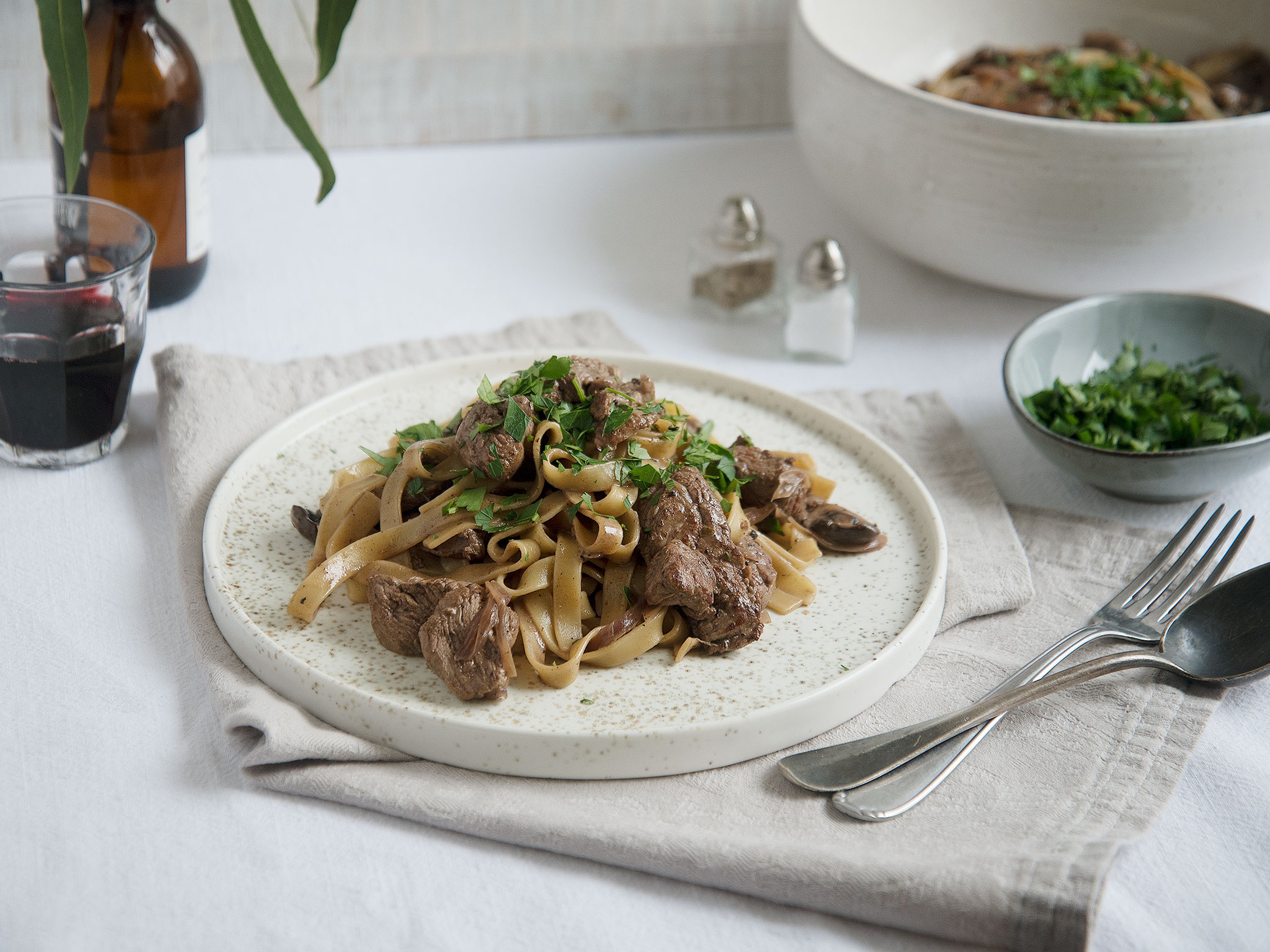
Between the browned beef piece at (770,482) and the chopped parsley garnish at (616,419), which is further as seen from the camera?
the browned beef piece at (770,482)

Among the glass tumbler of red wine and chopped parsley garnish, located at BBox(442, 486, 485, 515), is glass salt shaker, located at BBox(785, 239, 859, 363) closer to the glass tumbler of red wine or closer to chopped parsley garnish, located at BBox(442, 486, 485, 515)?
chopped parsley garnish, located at BBox(442, 486, 485, 515)

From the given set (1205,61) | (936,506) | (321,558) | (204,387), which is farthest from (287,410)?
(1205,61)

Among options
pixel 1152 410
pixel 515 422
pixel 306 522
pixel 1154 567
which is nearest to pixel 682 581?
pixel 515 422

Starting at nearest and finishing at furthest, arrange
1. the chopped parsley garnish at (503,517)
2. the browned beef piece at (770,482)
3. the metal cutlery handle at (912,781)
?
1. the metal cutlery handle at (912,781)
2. the chopped parsley garnish at (503,517)
3. the browned beef piece at (770,482)

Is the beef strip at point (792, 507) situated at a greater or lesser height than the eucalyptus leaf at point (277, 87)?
lesser

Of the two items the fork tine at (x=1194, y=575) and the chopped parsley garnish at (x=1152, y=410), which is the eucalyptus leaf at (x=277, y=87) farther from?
the fork tine at (x=1194, y=575)

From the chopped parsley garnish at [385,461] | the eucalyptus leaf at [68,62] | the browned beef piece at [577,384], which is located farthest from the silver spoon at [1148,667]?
the eucalyptus leaf at [68,62]

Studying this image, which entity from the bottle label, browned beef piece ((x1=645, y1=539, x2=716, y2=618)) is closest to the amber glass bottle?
the bottle label
